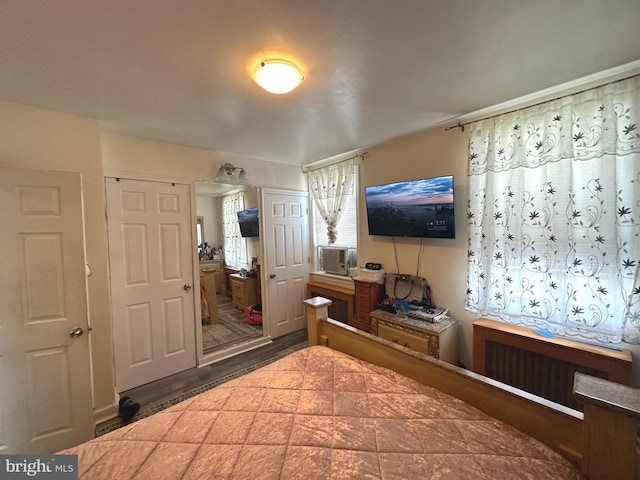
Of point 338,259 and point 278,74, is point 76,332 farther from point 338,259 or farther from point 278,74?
point 338,259

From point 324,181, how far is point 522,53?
254cm

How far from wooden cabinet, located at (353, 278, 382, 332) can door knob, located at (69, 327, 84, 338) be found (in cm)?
251

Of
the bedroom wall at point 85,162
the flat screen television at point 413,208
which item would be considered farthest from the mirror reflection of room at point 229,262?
the flat screen television at point 413,208

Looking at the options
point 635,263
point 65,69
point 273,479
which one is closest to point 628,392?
point 273,479

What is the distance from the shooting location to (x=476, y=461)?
0.87m

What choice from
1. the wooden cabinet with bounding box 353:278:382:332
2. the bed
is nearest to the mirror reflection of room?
the wooden cabinet with bounding box 353:278:382:332

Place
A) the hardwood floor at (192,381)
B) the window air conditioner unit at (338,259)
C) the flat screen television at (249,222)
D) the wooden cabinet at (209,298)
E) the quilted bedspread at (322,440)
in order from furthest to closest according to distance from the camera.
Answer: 1. the flat screen television at (249,222)
2. the wooden cabinet at (209,298)
3. the window air conditioner unit at (338,259)
4. the hardwood floor at (192,381)
5. the quilted bedspread at (322,440)

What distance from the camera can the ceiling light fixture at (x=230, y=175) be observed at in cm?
311

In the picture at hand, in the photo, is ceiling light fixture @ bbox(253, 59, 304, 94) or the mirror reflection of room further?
the mirror reflection of room

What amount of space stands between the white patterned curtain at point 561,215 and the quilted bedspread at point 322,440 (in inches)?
53.9

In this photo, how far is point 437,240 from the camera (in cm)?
260

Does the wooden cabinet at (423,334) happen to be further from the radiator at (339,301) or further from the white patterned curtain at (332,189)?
the white patterned curtain at (332,189)

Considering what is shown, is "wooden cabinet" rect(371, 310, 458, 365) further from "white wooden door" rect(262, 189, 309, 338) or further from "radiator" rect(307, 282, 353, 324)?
"white wooden door" rect(262, 189, 309, 338)

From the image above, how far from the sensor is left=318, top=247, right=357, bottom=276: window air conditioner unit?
3514 mm
